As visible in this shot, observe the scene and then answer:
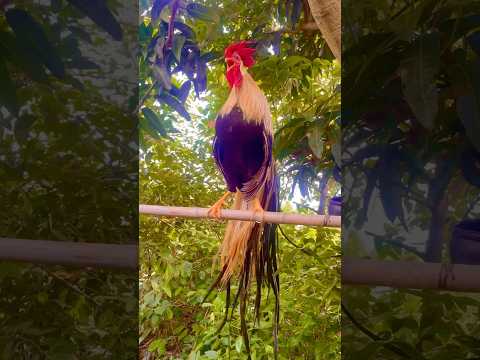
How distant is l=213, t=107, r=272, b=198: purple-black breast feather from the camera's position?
3.69ft

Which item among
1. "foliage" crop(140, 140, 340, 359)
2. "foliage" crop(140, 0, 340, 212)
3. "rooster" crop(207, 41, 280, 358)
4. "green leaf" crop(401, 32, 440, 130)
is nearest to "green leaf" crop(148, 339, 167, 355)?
"foliage" crop(140, 140, 340, 359)

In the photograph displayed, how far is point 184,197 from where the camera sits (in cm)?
117

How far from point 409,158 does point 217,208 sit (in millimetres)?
665

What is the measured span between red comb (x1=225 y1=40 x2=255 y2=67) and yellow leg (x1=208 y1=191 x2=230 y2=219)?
1.09 feet

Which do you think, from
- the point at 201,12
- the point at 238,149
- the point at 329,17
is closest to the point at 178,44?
the point at 201,12

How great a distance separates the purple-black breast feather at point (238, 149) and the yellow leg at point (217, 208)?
0.03 meters

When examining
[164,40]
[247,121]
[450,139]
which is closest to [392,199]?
[450,139]

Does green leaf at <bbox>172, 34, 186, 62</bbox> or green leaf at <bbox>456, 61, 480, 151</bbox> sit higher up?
green leaf at <bbox>172, 34, 186, 62</bbox>

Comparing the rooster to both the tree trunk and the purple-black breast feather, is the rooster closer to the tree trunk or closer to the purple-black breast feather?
the purple-black breast feather

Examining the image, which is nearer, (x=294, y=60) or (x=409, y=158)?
(x=409, y=158)

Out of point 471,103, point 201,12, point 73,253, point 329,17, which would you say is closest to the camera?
point 471,103

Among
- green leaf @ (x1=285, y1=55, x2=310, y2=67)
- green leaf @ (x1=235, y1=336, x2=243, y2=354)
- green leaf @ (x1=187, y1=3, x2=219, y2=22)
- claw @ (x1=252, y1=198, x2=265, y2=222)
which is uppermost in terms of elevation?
green leaf @ (x1=187, y1=3, x2=219, y2=22)

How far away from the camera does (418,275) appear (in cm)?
50

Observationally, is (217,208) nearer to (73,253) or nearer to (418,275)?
(73,253)
